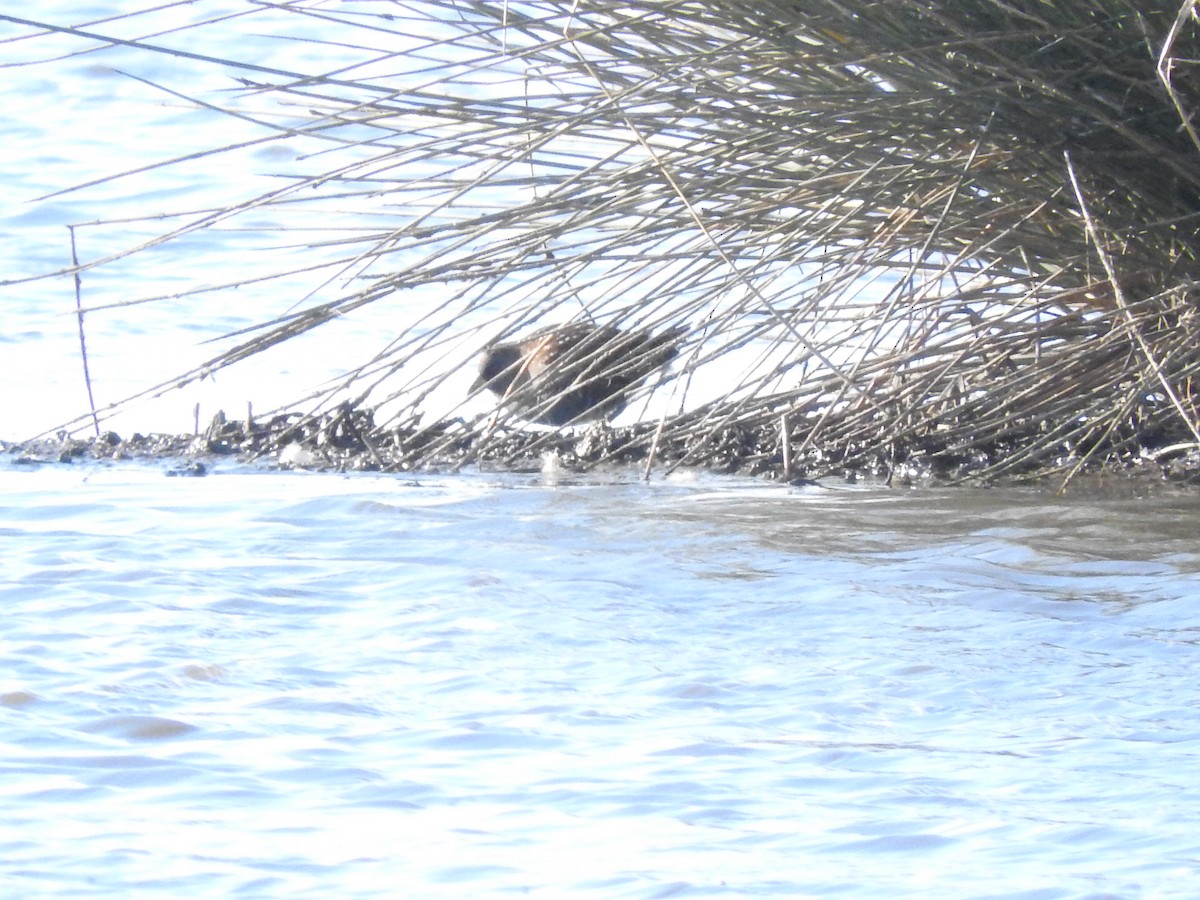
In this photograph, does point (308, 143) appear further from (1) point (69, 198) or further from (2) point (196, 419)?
(2) point (196, 419)

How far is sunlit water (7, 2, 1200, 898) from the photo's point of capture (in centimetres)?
194

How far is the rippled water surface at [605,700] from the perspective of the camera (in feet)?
6.35

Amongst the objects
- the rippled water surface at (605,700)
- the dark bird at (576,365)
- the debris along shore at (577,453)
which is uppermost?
the dark bird at (576,365)

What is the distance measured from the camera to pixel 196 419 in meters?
4.87

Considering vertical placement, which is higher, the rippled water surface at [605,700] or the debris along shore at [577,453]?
the debris along shore at [577,453]

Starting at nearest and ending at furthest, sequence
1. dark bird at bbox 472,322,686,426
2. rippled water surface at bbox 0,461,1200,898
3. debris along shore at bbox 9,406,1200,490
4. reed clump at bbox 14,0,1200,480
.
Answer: rippled water surface at bbox 0,461,1200,898 → reed clump at bbox 14,0,1200,480 → dark bird at bbox 472,322,686,426 → debris along shore at bbox 9,406,1200,490

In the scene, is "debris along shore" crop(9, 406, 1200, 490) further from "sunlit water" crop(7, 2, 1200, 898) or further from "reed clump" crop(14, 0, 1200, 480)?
"sunlit water" crop(7, 2, 1200, 898)

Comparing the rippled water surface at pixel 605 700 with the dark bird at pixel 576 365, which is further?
the dark bird at pixel 576 365

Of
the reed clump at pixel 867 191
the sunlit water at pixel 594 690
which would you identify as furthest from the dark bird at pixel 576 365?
the sunlit water at pixel 594 690

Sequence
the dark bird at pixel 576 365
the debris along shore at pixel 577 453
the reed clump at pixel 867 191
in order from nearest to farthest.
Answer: the reed clump at pixel 867 191, the dark bird at pixel 576 365, the debris along shore at pixel 577 453

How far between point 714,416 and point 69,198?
14.1ft

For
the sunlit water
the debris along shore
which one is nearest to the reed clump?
the debris along shore

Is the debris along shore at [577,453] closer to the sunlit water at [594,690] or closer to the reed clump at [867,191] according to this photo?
the reed clump at [867,191]

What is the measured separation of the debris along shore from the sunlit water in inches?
5.4
